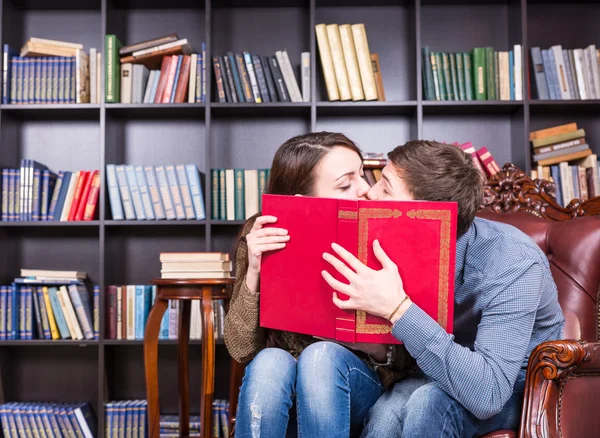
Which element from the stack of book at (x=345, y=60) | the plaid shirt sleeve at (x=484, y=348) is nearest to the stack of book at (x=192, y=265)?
the stack of book at (x=345, y=60)

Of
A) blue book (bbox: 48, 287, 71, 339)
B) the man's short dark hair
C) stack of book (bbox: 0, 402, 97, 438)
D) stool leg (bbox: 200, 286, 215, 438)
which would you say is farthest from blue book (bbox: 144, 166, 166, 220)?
the man's short dark hair

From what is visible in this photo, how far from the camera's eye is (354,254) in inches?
50.0

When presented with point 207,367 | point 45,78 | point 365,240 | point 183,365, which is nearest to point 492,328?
point 365,240

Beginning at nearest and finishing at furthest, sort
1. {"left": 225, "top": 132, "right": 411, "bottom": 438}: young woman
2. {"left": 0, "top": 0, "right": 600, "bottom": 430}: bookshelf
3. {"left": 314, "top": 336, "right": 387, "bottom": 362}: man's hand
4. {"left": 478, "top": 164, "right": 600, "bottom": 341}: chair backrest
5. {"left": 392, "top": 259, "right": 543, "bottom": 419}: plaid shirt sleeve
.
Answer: {"left": 392, "top": 259, "right": 543, "bottom": 419}: plaid shirt sleeve → {"left": 225, "top": 132, "right": 411, "bottom": 438}: young woman → {"left": 314, "top": 336, "right": 387, "bottom": 362}: man's hand → {"left": 478, "top": 164, "right": 600, "bottom": 341}: chair backrest → {"left": 0, "top": 0, "right": 600, "bottom": 430}: bookshelf

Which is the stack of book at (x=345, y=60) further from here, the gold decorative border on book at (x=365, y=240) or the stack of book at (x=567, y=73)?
the gold decorative border on book at (x=365, y=240)

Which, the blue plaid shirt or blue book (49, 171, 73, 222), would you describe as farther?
blue book (49, 171, 73, 222)

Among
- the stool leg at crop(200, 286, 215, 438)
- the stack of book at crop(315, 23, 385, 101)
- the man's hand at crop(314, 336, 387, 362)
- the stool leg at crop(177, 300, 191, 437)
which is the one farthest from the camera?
the stack of book at crop(315, 23, 385, 101)

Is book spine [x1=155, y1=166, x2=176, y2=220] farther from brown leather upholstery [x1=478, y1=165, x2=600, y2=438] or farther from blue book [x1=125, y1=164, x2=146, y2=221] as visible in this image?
brown leather upholstery [x1=478, y1=165, x2=600, y2=438]

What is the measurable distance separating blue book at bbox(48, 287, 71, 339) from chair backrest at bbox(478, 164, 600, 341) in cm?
187

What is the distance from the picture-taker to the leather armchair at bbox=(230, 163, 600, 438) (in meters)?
1.22

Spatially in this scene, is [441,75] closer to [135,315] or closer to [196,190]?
[196,190]

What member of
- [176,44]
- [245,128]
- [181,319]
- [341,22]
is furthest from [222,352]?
[341,22]

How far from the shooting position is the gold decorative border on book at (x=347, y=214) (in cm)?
124

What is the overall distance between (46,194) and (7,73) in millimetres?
570
